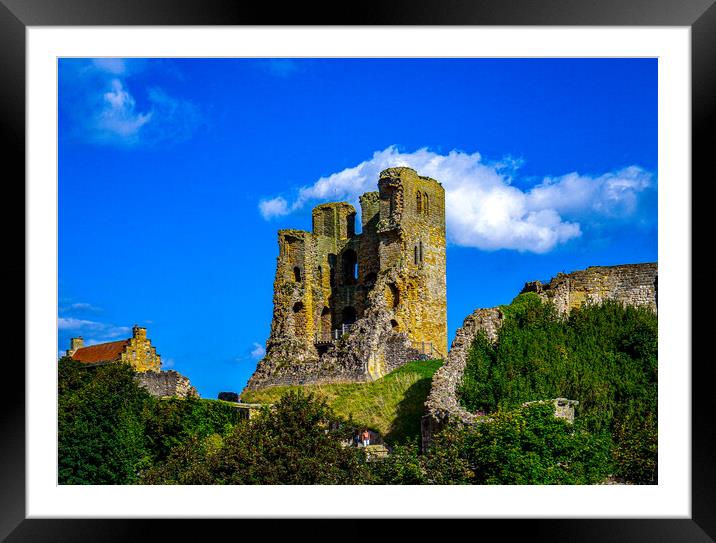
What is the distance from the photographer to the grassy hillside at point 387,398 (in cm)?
2594

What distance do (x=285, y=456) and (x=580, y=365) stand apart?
828 cm

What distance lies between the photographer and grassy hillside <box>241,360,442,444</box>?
2594 cm

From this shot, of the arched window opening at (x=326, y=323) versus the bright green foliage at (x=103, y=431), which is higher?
the arched window opening at (x=326, y=323)

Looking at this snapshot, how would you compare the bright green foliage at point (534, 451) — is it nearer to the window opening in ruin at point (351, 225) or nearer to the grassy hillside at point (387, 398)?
the grassy hillside at point (387, 398)

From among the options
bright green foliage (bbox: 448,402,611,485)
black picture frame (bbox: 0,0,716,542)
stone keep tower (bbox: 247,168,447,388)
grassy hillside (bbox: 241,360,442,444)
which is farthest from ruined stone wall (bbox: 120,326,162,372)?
black picture frame (bbox: 0,0,716,542)

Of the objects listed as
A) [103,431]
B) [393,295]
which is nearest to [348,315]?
[393,295]

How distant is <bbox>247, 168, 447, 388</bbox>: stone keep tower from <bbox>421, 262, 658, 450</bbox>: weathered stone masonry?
7730 millimetres

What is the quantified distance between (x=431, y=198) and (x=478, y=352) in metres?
18.3

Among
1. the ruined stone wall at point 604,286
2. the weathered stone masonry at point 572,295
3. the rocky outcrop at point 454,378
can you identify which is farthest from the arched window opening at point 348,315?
the rocky outcrop at point 454,378

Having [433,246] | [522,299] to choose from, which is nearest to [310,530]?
[522,299]
